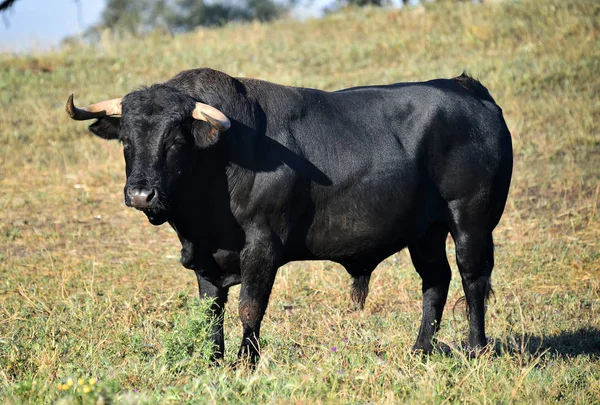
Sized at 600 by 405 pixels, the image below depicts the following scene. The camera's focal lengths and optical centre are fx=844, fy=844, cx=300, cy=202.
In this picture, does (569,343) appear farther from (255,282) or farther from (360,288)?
(255,282)

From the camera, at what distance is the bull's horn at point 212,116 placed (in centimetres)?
520

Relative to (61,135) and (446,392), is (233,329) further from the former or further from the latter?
(61,135)

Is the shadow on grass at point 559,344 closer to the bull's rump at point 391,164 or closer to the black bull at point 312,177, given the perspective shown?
the black bull at point 312,177

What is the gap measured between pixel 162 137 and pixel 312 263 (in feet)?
12.5

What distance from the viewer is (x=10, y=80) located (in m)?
16.5

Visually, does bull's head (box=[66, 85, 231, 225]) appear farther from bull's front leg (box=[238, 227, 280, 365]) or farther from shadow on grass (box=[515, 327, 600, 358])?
shadow on grass (box=[515, 327, 600, 358])

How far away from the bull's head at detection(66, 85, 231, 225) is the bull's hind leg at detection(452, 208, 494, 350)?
2.17 meters

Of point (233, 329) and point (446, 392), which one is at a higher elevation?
point (446, 392)

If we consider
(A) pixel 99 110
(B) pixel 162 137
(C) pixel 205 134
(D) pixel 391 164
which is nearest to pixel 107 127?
(A) pixel 99 110

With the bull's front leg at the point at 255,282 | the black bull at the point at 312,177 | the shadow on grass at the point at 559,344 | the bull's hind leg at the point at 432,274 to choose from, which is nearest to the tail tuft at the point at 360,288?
the black bull at the point at 312,177

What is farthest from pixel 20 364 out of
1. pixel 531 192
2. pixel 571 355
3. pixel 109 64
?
pixel 109 64

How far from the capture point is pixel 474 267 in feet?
21.2

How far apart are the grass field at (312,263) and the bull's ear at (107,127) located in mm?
1435

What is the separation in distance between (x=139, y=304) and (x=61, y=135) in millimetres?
7228
